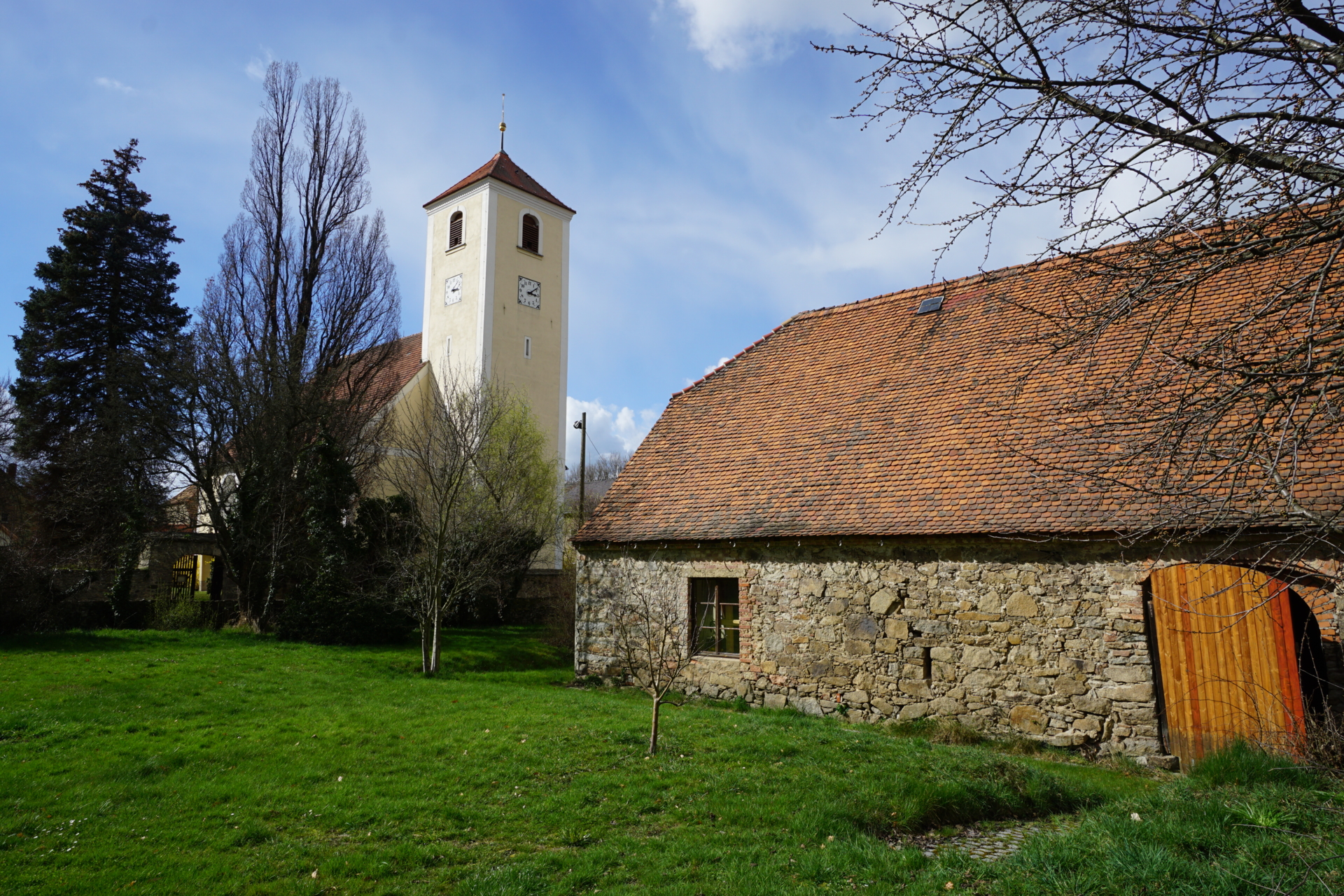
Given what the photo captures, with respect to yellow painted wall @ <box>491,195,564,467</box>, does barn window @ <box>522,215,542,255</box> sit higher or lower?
higher

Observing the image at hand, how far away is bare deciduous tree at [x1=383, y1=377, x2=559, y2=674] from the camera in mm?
14914

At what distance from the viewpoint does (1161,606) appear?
8273 mm

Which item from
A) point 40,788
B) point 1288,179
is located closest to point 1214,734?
point 1288,179

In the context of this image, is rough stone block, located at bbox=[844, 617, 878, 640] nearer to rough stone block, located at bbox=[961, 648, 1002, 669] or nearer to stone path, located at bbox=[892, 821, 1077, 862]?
rough stone block, located at bbox=[961, 648, 1002, 669]

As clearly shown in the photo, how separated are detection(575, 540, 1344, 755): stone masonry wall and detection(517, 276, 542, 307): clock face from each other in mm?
20097

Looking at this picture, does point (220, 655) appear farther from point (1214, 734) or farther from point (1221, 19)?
point (1221, 19)

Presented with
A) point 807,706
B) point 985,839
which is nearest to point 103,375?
point 807,706

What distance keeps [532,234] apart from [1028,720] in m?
27.2

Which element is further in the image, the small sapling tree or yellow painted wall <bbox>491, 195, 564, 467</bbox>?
yellow painted wall <bbox>491, 195, 564, 467</bbox>

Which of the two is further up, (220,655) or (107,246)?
(107,246)

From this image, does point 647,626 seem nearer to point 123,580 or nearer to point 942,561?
point 942,561

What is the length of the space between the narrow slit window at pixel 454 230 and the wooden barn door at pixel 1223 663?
28.4 metres

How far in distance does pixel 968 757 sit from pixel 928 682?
2.52 meters

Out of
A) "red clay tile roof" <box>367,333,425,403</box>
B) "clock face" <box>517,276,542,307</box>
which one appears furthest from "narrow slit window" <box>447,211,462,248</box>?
"red clay tile roof" <box>367,333,425,403</box>
